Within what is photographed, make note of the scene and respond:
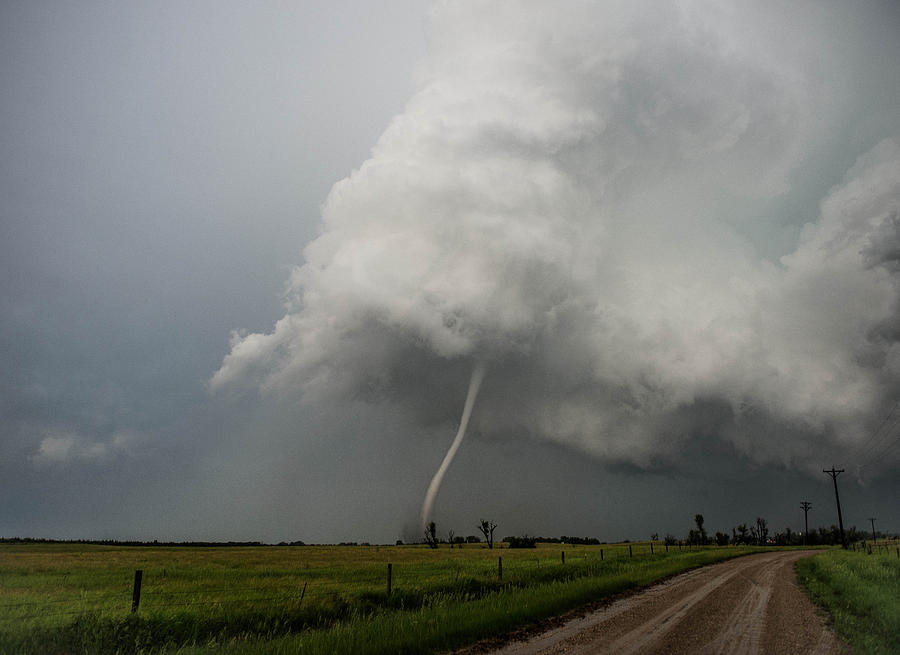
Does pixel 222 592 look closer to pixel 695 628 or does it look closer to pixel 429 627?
pixel 429 627

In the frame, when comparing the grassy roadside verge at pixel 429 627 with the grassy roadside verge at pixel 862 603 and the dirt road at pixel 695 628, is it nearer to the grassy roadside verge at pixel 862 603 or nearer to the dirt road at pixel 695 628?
the dirt road at pixel 695 628

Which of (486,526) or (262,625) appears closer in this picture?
(262,625)

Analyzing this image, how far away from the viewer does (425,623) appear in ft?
49.0

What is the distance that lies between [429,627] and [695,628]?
7.31 m

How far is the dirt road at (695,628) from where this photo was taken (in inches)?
489

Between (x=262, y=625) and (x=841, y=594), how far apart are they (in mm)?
21986

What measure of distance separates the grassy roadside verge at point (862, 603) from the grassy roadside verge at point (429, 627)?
8.08 meters

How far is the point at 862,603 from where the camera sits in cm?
1822

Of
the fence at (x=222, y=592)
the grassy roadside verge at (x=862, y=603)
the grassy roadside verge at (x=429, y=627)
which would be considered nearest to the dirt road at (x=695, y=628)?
the grassy roadside verge at (x=862, y=603)

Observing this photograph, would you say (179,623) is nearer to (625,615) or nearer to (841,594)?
(625,615)

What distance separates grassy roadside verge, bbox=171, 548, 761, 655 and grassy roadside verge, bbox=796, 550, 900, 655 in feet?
26.5

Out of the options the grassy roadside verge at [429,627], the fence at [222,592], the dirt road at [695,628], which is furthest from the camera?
the fence at [222,592]

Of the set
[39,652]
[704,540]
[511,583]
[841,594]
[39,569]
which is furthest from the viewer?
[704,540]

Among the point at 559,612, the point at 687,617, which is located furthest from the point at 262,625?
the point at 687,617
